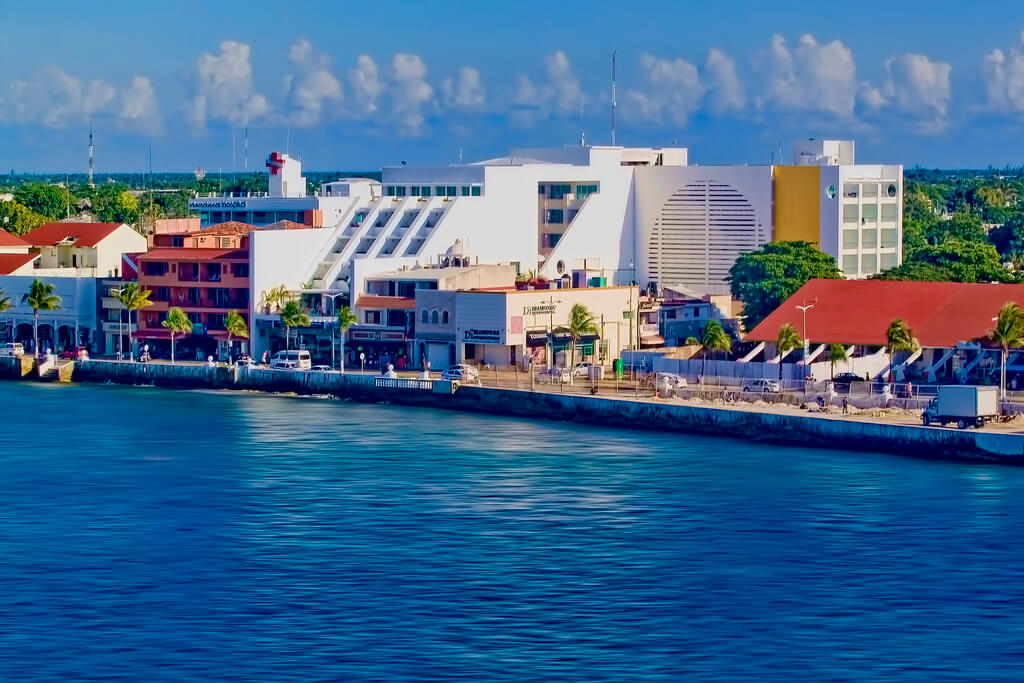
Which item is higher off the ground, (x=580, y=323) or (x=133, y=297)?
(x=133, y=297)

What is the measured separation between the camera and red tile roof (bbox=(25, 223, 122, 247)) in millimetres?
96375

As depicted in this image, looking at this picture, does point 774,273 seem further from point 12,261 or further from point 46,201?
point 46,201

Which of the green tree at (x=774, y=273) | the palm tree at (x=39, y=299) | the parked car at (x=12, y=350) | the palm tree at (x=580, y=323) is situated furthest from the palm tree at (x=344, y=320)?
the green tree at (x=774, y=273)

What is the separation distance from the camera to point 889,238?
9481 cm

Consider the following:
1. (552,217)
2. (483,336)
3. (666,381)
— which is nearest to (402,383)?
(483,336)

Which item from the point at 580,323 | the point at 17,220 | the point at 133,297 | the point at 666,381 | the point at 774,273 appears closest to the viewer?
the point at 666,381

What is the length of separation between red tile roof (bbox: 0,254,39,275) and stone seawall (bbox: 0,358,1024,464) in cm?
984

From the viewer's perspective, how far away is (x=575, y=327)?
7744 cm

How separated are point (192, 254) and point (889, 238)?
3386cm

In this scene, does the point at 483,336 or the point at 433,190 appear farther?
the point at 433,190

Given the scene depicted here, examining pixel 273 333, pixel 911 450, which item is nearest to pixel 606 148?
pixel 273 333

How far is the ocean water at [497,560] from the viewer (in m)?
34.9

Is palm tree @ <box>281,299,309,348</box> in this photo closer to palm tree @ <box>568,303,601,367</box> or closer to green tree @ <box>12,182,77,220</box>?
palm tree @ <box>568,303,601,367</box>

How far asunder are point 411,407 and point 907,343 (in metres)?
18.4
